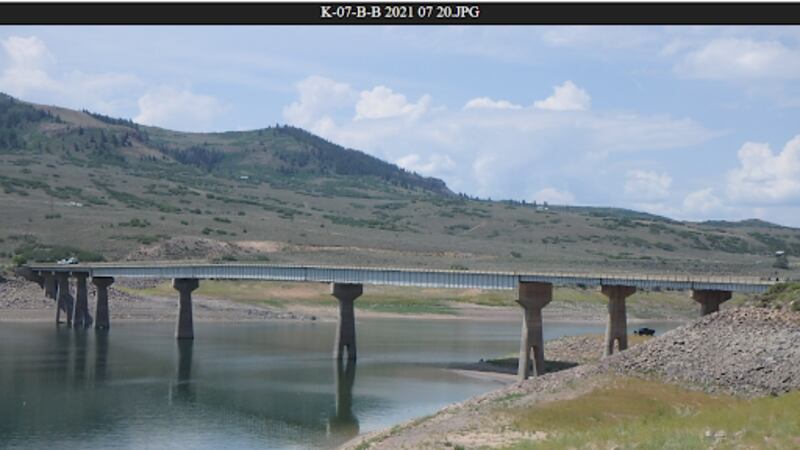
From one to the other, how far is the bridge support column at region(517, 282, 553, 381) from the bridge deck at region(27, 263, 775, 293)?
3.29 feet

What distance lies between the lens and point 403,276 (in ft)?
289

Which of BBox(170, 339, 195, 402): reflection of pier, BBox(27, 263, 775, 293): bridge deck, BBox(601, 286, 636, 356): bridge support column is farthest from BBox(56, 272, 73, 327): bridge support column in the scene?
BBox(601, 286, 636, 356): bridge support column

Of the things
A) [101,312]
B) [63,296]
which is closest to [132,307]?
[63,296]

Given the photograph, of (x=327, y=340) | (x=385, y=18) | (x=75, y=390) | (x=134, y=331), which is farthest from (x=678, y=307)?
(x=385, y=18)

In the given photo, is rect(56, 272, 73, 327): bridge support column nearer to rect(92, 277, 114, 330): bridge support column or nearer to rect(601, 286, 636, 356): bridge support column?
rect(92, 277, 114, 330): bridge support column

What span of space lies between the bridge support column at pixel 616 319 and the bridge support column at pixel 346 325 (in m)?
24.2

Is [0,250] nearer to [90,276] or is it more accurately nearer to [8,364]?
[90,276]

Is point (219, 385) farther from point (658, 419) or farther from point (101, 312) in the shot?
point (101, 312)

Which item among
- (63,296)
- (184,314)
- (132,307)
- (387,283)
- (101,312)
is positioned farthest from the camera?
(132,307)

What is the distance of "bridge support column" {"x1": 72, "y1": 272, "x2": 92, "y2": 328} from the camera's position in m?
119

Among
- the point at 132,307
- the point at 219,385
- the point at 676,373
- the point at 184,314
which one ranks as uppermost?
the point at 132,307

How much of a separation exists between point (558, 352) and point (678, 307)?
74289 millimetres

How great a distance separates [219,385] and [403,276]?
67.0 feet

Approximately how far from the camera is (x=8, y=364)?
79250 millimetres
